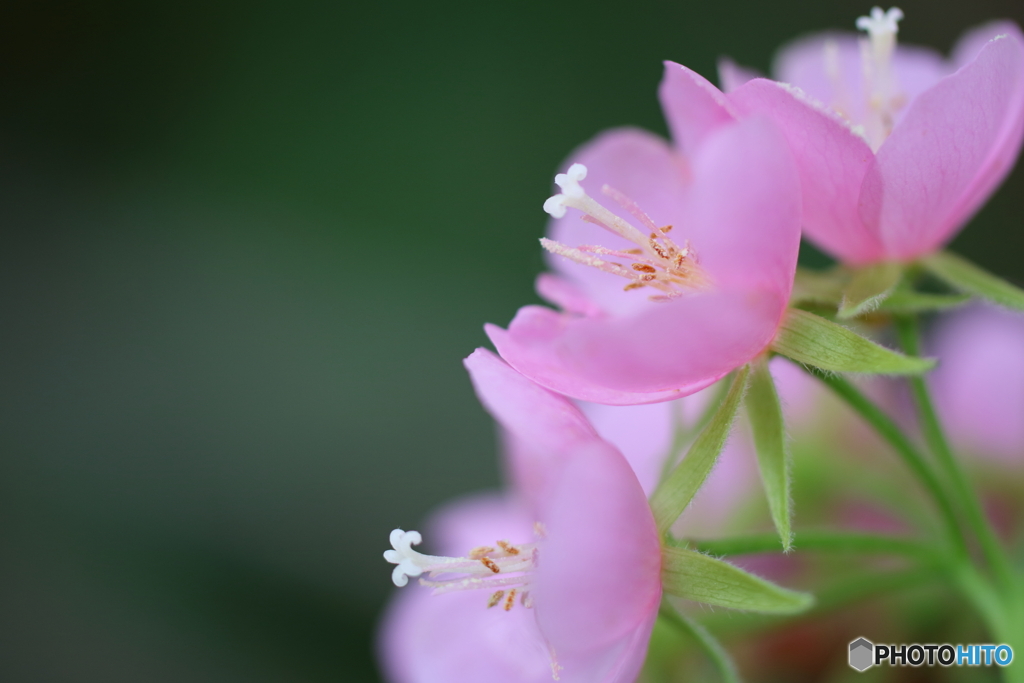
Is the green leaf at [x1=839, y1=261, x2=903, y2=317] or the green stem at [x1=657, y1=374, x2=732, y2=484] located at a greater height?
the green leaf at [x1=839, y1=261, x2=903, y2=317]

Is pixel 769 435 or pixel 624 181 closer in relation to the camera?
pixel 769 435

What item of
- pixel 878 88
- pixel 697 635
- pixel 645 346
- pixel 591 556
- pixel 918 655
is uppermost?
pixel 878 88

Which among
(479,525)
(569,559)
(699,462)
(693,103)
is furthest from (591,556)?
(479,525)

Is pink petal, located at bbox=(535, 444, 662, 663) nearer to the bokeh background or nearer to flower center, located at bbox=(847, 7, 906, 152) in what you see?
flower center, located at bbox=(847, 7, 906, 152)

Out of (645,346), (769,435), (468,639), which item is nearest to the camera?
(645,346)

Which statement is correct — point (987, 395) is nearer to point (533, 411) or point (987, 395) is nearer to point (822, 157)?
point (822, 157)

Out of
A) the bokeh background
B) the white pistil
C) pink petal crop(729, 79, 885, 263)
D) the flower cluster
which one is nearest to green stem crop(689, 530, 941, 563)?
the flower cluster

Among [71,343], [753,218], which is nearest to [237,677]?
[71,343]
